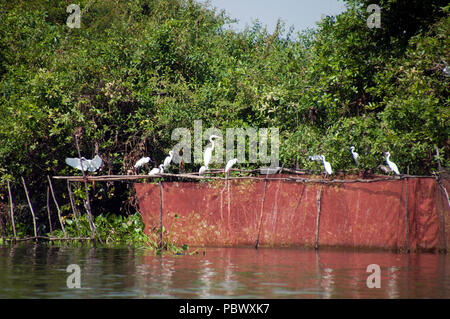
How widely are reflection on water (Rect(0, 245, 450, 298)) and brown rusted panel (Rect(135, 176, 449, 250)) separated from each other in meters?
0.40

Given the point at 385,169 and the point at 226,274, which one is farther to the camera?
the point at 385,169

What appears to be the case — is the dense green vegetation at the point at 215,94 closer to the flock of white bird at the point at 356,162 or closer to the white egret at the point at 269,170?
the flock of white bird at the point at 356,162

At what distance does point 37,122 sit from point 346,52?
30.0 feet

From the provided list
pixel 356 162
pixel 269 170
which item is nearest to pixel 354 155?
pixel 356 162

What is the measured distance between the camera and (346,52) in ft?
59.8

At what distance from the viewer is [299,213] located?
15.9 metres

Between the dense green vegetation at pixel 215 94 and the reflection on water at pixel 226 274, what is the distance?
3604mm

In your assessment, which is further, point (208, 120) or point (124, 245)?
point (208, 120)

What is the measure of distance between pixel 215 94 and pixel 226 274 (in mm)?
10390

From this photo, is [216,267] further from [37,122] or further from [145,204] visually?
[37,122]

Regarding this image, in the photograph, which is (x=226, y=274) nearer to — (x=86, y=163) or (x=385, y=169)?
(x=385, y=169)

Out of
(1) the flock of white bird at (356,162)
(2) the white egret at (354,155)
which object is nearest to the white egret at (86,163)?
(1) the flock of white bird at (356,162)
